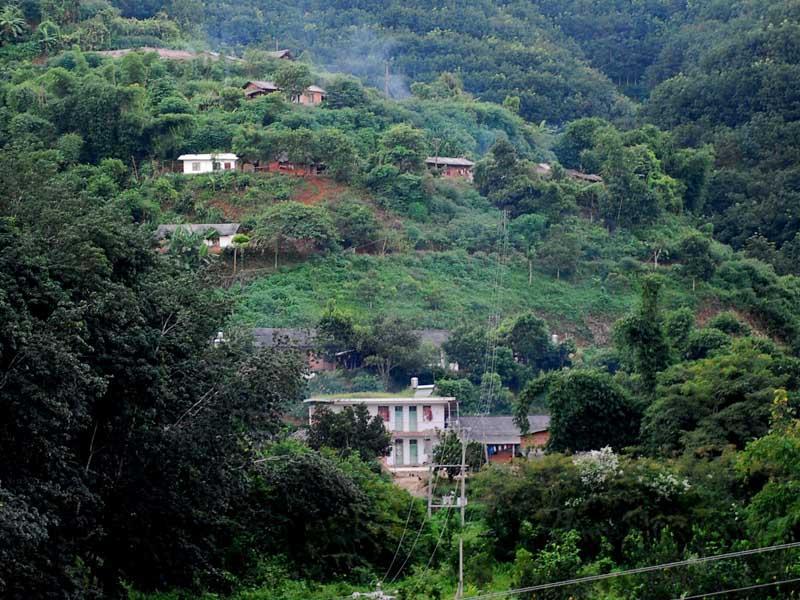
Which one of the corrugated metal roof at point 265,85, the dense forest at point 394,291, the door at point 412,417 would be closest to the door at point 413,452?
the door at point 412,417

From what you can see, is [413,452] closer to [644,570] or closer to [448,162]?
[644,570]

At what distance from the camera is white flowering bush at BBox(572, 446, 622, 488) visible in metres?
26.6

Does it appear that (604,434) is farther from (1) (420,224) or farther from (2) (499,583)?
(1) (420,224)

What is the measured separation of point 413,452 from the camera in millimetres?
39875

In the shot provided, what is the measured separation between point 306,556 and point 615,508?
525 cm

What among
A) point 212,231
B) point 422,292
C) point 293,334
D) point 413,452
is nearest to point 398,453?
point 413,452

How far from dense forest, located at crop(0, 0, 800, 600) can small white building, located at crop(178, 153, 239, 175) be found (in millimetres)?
683

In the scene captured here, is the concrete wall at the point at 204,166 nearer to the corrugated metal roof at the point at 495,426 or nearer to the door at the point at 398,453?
the door at the point at 398,453

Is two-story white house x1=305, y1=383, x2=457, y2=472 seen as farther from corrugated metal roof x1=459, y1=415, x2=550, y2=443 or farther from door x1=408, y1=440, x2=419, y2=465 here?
corrugated metal roof x1=459, y1=415, x2=550, y2=443

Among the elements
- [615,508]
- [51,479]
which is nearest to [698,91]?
[615,508]

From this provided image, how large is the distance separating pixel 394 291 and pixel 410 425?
9153mm

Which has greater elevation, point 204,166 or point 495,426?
point 204,166

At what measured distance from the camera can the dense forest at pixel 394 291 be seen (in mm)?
22766

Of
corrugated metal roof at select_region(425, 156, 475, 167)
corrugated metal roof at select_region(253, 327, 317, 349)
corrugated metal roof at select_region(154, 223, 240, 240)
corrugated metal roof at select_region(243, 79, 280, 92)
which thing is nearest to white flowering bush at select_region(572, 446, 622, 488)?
corrugated metal roof at select_region(253, 327, 317, 349)
